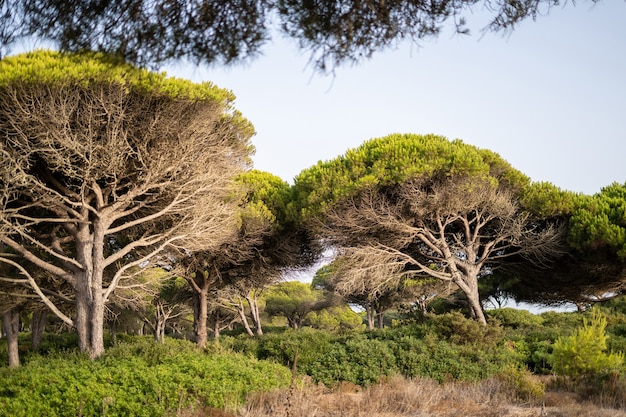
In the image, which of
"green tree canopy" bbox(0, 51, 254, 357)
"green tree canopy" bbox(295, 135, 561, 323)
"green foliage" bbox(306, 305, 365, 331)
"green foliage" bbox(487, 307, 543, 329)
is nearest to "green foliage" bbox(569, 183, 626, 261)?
"green tree canopy" bbox(295, 135, 561, 323)

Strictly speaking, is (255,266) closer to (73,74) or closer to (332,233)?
(332,233)

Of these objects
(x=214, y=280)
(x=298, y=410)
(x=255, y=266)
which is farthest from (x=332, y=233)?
(x=298, y=410)

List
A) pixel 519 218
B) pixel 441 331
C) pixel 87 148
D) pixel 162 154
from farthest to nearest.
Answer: pixel 519 218 → pixel 441 331 → pixel 162 154 → pixel 87 148

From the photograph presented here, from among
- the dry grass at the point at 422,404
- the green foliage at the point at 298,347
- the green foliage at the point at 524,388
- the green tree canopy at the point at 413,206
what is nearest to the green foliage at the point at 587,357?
the dry grass at the point at 422,404

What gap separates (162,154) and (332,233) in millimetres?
6500

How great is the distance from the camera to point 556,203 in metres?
17.6

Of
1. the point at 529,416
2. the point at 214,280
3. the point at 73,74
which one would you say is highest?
the point at 73,74

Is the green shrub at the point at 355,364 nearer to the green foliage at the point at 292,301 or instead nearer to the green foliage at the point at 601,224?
the green foliage at the point at 601,224

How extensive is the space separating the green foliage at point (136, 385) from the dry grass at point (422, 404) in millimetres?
548

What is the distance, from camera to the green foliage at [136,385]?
21.6 ft

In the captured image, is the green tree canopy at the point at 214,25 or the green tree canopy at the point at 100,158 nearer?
the green tree canopy at the point at 214,25

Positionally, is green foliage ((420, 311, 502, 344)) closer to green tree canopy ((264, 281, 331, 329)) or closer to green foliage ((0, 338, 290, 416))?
green foliage ((0, 338, 290, 416))

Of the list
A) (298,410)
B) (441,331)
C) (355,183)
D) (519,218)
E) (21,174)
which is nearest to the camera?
(298,410)

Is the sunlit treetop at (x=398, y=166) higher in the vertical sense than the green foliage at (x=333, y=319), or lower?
higher
